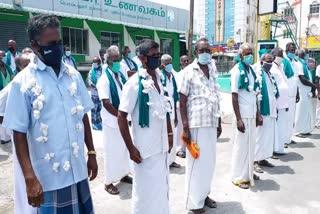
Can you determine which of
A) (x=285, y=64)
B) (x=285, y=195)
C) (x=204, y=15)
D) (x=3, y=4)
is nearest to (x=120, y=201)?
(x=285, y=195)

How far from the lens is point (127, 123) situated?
139 inches

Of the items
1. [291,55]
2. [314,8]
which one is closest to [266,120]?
[291,55]

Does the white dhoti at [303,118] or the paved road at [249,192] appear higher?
the white dhoti at [303,118]

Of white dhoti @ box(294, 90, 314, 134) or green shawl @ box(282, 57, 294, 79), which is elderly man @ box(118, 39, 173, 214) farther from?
white dhoti @ box(294, 90, 314, 134)

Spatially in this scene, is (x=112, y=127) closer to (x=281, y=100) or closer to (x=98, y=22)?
(x=281, y=100)

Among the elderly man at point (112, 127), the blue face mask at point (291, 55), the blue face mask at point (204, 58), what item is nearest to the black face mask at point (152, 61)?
the blue face mask at point (204, 58)

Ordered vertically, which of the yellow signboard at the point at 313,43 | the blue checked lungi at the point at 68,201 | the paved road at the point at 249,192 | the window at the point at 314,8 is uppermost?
the window at the point at 314,8

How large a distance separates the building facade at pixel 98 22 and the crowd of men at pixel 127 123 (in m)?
12.4

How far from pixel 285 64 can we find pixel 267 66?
1957 mm

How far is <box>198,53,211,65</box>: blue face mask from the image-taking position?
4184 mm

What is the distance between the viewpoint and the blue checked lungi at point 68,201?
2559mm

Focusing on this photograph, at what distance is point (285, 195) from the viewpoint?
495 cm

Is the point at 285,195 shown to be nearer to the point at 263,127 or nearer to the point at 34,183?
the point at 263,127

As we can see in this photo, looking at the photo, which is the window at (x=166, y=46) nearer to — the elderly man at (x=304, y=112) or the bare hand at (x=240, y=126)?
the elderly man at (x=304, y=112)
